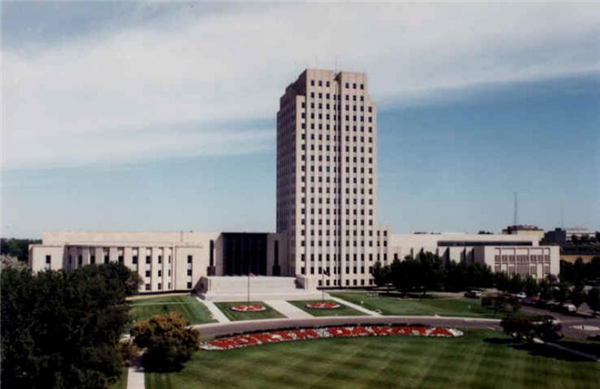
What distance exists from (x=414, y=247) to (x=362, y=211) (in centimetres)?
2156

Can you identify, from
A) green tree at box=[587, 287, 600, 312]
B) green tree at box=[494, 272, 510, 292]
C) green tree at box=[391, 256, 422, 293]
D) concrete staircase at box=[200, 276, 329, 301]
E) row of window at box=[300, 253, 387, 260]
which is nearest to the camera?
green tree at box=[587, 287, 600, 312]

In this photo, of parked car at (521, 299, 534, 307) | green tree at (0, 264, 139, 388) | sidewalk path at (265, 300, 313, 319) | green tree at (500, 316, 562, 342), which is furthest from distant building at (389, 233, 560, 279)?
green tree at (0, 264, 139, 388)

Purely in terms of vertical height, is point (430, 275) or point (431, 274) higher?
point (431, 274)

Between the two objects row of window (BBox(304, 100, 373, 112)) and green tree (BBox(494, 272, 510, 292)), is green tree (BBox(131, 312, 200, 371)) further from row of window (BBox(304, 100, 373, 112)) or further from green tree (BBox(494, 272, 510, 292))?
row of window (BBox(304, 100, 373, 112))

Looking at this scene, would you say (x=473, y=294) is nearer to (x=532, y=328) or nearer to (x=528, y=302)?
(x=528, y=302)

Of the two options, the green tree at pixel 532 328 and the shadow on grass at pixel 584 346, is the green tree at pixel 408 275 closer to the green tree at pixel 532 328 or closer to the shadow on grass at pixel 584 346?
the green tree at pixel 532 328

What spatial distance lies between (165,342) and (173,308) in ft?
153

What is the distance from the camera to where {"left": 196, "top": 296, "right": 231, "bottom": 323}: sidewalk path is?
9039cm

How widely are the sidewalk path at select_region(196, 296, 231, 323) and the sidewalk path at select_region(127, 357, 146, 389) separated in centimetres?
2856

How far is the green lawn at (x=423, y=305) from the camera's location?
9831 centimetres

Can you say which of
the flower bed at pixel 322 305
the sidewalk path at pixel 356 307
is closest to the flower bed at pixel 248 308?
the flower bed at pixel 322 305

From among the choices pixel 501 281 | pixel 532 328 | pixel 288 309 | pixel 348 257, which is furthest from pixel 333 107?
pixel 532 328

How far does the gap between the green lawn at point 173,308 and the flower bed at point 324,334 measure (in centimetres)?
1700

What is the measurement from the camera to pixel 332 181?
150125 mm
